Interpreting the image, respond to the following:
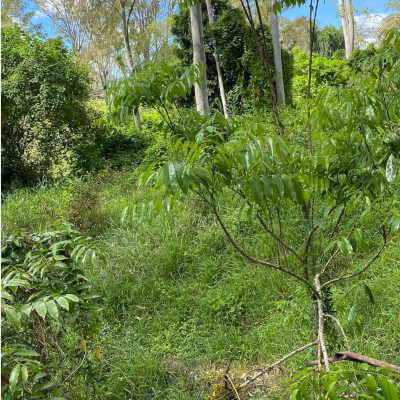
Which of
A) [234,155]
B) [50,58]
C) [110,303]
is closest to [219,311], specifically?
[110,303]

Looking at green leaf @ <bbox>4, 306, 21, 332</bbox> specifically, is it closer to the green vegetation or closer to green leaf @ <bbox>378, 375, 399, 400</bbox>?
the green vegetation

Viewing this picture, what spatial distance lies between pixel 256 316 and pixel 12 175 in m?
5.54

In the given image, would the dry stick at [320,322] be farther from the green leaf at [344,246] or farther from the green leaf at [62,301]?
the green leaf at [62,301]

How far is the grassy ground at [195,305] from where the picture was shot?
7.58 ft

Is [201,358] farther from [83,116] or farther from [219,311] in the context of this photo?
[83,116]

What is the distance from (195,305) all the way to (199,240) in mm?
874

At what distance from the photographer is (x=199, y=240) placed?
390cm

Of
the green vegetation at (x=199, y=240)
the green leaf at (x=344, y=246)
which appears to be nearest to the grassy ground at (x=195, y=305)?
the green vegetation at (x=199, y=240)

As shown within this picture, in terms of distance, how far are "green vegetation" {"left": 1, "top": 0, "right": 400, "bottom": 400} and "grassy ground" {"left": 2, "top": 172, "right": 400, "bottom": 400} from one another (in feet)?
0.05

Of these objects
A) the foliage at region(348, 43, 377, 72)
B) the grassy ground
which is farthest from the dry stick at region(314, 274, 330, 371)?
the foliage at region(348, 43, 377, 72)

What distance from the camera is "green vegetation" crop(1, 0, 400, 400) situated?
1.32 metres

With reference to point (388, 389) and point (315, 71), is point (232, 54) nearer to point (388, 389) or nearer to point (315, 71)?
point (315, 71)

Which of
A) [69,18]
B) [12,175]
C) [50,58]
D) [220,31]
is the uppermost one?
[69,18]

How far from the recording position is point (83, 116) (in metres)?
7.19
